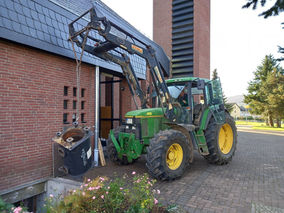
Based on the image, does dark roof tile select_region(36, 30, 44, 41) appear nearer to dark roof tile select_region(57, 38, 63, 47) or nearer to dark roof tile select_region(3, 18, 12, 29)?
dark roof tile select_region(57, 38, 63, 47)

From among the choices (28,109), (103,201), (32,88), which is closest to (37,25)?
(32,88)

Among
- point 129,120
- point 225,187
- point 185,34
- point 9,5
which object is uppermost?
point 185,34

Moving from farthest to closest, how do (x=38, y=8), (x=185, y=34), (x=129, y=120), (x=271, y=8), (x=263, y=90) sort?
(x=263, y=90) → (x=185, y=34) → (x=129, y=120) → (x=38, y=8) → (x=271, y=8)

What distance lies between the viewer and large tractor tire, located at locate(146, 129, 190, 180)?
4.58 m

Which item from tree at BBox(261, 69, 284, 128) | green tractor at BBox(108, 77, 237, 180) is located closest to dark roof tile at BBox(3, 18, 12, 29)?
green tractor at BBox(108, 77, 237, 180)

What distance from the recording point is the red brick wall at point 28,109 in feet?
14.7

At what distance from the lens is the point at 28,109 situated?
4.91m

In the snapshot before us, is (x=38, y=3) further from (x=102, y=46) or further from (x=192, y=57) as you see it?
(x=192, y=57)

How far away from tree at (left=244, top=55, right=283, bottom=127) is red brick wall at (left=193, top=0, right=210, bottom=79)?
10784mm

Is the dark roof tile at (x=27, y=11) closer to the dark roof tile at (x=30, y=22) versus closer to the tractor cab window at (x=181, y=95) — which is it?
the dark roof tile at (x=30, y=22)

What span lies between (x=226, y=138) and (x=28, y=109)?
6.16 metres

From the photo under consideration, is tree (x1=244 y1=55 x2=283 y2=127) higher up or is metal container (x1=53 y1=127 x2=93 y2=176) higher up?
tree (x1=244 y1=55 x2=283 y2=127)

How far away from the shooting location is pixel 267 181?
510cm

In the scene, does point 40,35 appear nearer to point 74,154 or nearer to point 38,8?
point 38,8
